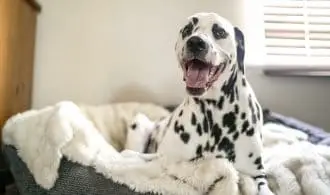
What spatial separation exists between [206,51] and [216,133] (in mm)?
325

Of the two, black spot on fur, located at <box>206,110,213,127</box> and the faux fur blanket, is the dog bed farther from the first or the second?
black spot on fur, located at <box>206,110,213,127</box>

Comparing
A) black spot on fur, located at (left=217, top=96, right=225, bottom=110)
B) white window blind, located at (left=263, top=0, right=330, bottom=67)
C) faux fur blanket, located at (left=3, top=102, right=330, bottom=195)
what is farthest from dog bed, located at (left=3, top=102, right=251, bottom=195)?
white window blind, located at (left=263, top=0, right=330, bottom=67)

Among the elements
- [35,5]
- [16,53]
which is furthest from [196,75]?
[35,5]

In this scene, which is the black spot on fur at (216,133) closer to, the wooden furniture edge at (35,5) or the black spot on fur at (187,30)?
the black spot on fur at (187,30)

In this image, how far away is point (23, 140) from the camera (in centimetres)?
155

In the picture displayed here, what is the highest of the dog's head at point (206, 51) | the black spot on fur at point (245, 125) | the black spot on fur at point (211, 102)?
the dog's head at point (206, 51)

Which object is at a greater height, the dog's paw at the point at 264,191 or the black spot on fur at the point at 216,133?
the black spot on fur at the point at 216,133

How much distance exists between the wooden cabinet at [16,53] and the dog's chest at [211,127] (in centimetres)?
85

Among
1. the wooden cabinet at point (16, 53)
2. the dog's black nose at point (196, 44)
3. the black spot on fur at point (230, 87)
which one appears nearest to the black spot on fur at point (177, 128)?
the black spot on fur at point (230, 87)

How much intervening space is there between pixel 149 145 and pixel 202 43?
26.8 inches

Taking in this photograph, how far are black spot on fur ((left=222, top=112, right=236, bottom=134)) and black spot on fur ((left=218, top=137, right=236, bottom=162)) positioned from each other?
4cm

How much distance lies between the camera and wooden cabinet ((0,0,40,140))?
6.18ft

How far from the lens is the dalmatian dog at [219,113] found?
1.49 meters

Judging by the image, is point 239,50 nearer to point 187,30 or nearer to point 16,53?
point 187,30
